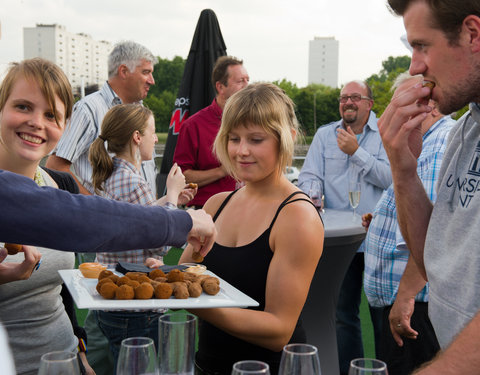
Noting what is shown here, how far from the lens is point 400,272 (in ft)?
9.55

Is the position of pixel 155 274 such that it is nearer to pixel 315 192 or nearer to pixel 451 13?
pixel 451 13

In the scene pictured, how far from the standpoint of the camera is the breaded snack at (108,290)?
70.6 inches

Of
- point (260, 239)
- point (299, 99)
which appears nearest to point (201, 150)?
point (260, 239)

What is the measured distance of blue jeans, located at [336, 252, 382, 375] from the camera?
4195mm

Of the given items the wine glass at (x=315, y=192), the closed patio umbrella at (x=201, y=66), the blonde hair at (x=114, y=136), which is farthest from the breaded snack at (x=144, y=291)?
the closed patio umbrella at (x=201, y=66)

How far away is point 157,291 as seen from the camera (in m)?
1.83

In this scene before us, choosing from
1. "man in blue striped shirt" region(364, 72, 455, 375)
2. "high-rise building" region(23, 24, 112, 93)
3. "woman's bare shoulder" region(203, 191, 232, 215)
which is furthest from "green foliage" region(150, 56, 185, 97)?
"woman's bare shoulder" region(203, 191, 232, 215)

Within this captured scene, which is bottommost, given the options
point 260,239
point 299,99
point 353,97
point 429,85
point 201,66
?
point 260,239

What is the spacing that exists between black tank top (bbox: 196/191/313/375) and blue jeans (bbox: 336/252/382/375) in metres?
2.18

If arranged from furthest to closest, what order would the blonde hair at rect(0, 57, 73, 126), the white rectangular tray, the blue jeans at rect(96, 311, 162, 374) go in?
1. the blue jeans at rect(96, 311, 162, 374)
2. the blonde hair at rect(0, 57, 73, 126)
3. the white rectangular tray

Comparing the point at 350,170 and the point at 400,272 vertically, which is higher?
the point at 350,170

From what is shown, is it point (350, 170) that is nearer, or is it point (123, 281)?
point (123, 281)

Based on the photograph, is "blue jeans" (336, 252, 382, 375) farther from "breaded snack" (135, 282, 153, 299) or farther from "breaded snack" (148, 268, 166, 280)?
"breaded snack" (135, 282, 153, 299)

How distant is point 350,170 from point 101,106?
7.00ft
